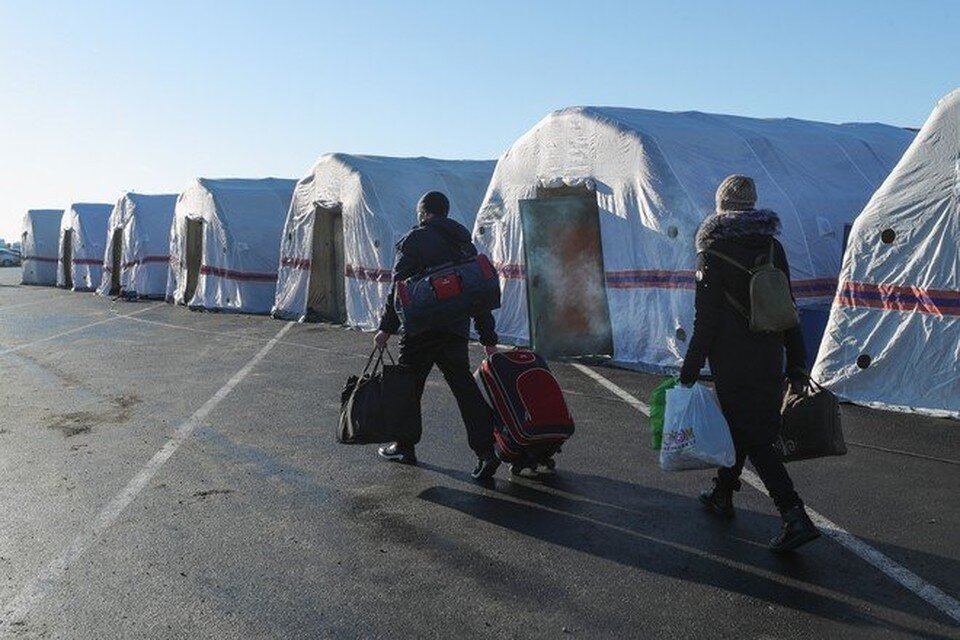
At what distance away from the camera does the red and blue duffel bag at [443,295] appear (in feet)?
19.5

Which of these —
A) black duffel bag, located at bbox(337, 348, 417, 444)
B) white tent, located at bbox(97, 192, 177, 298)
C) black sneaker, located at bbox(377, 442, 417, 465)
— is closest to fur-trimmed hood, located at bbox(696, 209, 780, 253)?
black duffel bag, located at bbox(337, 348, 417, 444)

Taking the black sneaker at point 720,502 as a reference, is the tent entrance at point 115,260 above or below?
above

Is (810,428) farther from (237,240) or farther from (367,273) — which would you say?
(237,240)

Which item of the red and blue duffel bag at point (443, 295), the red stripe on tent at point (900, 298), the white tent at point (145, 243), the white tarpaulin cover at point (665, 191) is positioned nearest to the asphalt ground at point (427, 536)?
the red stripe on tent at point (900, 298)

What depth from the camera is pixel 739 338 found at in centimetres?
477

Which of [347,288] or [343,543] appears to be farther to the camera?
[347,288]

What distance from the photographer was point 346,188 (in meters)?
18.4

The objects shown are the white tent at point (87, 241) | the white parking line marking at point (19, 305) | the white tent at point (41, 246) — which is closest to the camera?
the white parking line marking at point (19, 305)

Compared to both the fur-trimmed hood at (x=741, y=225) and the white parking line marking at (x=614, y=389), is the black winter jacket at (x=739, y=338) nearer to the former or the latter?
the fur-trimmed hood at (x=741, y=225)

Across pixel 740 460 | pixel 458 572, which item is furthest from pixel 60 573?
pixel 740 460

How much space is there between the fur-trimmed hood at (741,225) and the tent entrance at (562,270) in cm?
784

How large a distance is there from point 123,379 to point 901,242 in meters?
9.24

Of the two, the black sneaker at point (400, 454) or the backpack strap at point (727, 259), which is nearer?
the backpack strap at point (727, 259)

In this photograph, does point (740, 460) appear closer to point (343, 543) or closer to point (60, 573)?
point (343, 543)
